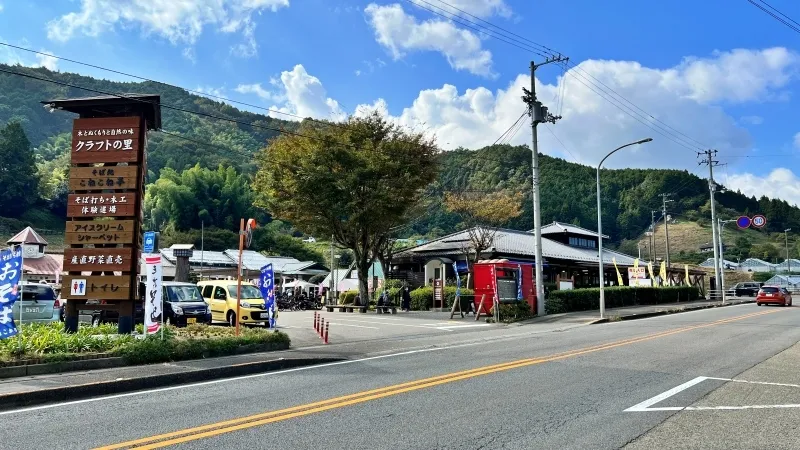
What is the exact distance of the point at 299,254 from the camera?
8762 cm

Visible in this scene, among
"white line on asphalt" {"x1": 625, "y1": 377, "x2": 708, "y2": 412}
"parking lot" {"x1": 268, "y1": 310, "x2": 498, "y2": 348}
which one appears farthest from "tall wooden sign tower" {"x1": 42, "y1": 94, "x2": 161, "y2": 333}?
"white line on asphalt" {"x1": 625, "y1": 377, "x2": 708, "y2": 412}

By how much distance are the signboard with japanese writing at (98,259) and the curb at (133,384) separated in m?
4.90

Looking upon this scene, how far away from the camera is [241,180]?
8956 cm

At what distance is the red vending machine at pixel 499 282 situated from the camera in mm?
23750

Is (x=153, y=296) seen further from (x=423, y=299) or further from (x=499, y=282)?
(x=423, y=299)

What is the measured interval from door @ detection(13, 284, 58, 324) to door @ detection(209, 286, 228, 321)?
5338 millimetres

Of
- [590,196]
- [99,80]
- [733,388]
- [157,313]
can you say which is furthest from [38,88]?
[733,388]

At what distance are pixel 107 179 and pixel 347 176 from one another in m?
17.7

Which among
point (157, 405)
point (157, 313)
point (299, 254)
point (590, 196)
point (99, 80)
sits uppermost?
point (99, 80)

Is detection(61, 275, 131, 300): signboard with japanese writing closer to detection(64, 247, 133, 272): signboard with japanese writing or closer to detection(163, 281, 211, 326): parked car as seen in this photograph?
detection(64, 247, 133, 272): signboard with japanese writing

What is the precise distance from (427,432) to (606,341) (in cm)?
1060

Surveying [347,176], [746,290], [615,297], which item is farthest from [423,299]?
[746,290]

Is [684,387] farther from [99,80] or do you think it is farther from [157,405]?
[99,80]

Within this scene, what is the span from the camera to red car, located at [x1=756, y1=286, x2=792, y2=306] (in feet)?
122
